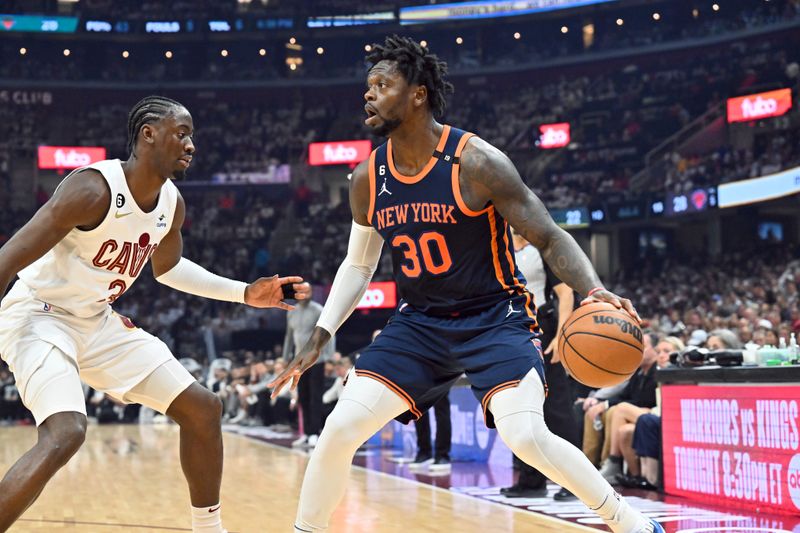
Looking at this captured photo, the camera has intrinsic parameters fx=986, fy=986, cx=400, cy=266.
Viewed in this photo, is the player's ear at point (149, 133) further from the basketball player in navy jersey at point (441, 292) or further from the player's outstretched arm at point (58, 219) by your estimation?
the basketball player in navy jersey at point (441, 292)

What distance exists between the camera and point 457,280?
13.4 feet

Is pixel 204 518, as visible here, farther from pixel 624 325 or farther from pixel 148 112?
pixel 624 325

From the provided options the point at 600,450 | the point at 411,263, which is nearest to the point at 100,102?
the point at 600,450

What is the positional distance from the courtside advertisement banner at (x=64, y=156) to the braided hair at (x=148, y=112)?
3218cm

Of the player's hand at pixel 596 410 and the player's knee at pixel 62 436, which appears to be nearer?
the player's knee at pixel 62 436

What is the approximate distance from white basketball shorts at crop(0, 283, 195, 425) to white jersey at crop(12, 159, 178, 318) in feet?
0.20

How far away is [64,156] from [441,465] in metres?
29.6

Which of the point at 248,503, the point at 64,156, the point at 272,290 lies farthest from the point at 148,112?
the point at 64,156

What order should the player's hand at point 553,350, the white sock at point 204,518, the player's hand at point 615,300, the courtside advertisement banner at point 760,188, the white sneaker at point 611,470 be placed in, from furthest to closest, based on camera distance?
1. the courtside advertisement banner at point 760,188
2. the white sneaker at point 611,470
3. the player's hand at point 553,350
4. the white sock at point 204,518
5. the player's hand at point 615,300

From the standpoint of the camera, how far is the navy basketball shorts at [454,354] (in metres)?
3.95

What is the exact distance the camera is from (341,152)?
36.4 meters

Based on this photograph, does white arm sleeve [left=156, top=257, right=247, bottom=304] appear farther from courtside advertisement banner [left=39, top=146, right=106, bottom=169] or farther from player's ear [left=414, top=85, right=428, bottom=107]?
courtside advertisement banner [left=39, top=146, right=106, bottom=169]

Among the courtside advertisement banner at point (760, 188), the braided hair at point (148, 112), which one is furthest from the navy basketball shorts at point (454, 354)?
the courtside advertisement banner at point (760, 188)

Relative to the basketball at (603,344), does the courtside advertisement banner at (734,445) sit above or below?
below
